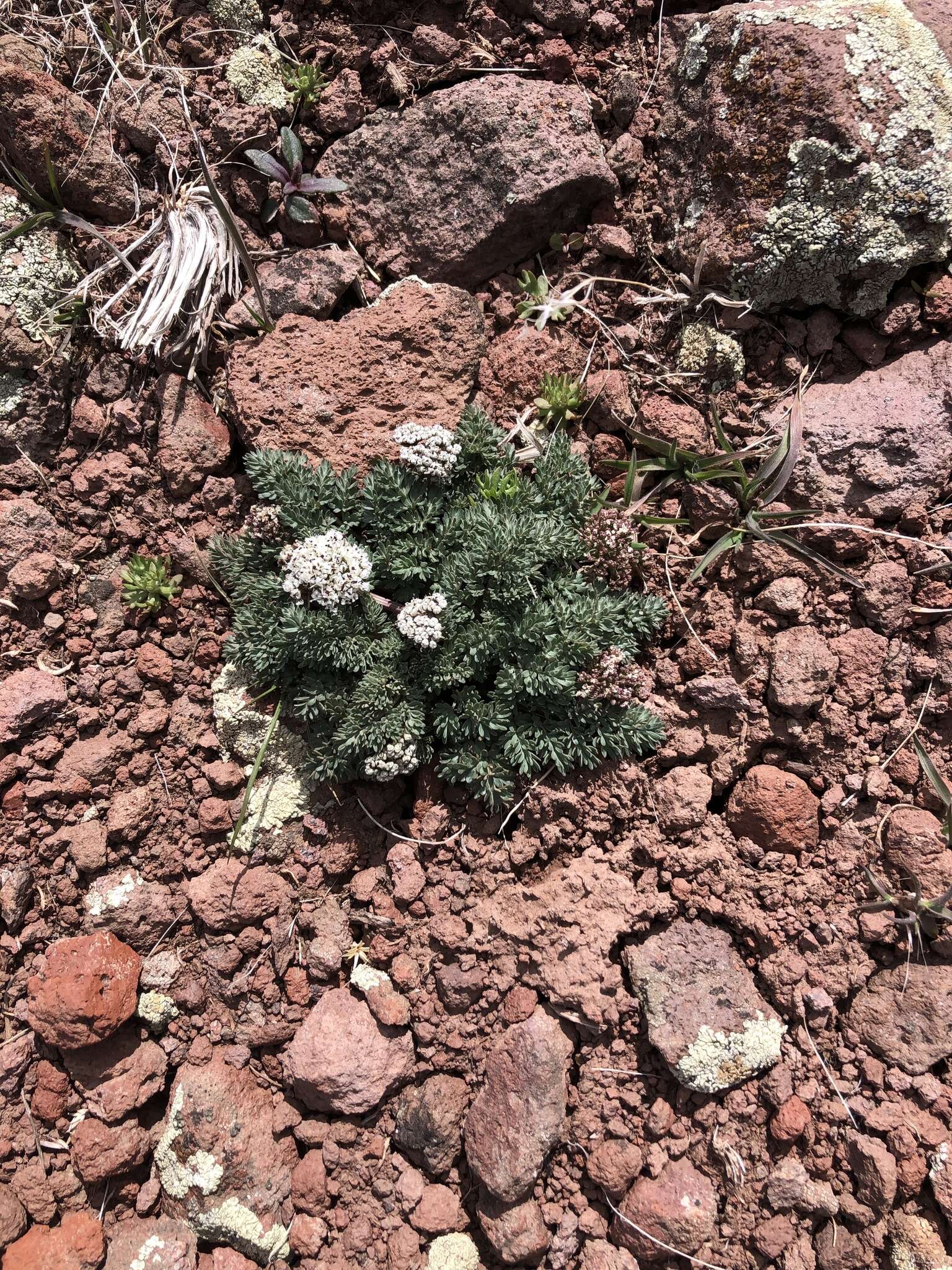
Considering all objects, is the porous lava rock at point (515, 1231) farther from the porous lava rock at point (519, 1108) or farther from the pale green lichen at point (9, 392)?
the pale green lichen at point (9, 392)

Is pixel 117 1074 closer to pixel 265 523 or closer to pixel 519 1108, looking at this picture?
pixel 519 1108

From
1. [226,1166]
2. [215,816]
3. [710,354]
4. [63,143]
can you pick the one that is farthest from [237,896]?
[63,143]

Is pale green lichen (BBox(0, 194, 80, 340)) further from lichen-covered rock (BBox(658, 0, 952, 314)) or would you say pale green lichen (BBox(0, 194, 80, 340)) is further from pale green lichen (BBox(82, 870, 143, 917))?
lichen-covered rock (BBox(658, 0, 952, 314))

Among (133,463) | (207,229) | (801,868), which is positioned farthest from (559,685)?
(207,229)

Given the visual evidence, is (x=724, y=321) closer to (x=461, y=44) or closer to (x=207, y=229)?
(x=461, y=44)

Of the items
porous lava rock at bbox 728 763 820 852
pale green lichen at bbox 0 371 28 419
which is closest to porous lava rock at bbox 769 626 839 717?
porous lava rock at bbox 728 763 820 852
